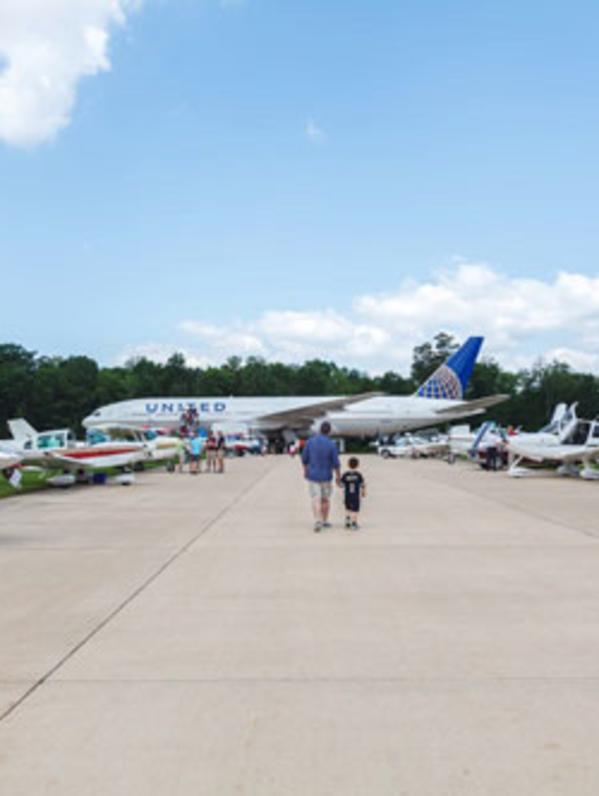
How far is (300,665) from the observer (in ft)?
18.5

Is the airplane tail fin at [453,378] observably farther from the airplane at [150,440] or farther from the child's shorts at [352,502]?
the child's shorts at [352,502]

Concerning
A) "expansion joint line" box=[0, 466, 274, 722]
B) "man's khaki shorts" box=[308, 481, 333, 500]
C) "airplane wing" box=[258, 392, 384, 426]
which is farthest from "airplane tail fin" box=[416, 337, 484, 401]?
"man's khaki shorts" box=[308, 481, 333, 500]

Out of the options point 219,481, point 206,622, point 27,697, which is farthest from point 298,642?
point 219,481

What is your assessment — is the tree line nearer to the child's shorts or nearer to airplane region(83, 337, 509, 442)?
airplane region(83, 337, 509, 442)

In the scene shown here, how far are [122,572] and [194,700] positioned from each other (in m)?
4.84

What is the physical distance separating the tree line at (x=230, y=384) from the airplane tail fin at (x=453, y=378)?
29.9 m

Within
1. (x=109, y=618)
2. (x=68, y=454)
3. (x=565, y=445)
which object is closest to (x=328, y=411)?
(x=565, y=445)

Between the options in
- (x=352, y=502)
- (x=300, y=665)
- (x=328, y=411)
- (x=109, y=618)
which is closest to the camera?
(x=300, y=665)

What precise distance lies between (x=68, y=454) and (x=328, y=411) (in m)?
44.0

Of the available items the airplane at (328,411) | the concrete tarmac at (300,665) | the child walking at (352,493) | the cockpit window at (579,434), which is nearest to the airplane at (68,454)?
the concrete tarmac at (300,665)

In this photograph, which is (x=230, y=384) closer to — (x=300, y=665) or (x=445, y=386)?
(x=445, y=386)

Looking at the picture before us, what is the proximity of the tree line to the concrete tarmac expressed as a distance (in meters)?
89.3

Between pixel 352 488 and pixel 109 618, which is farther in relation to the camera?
pixel 352 488

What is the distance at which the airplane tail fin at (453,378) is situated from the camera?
70312 millimetres
